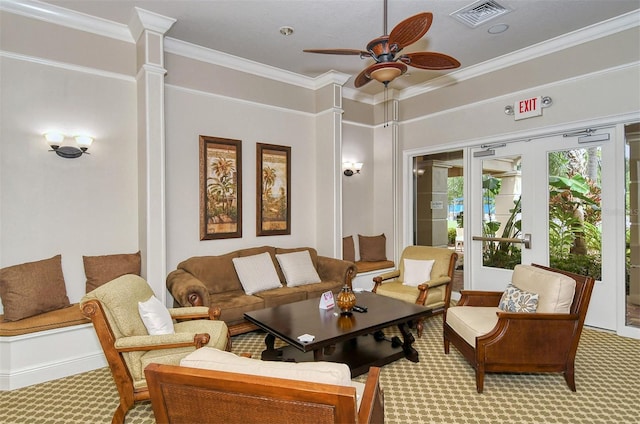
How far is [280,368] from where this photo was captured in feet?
4.41

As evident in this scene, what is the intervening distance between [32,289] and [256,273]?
2050mm

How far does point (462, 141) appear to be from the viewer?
5129 mm

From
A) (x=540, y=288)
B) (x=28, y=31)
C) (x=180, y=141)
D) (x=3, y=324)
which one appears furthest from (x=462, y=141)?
(x=3, y=324)

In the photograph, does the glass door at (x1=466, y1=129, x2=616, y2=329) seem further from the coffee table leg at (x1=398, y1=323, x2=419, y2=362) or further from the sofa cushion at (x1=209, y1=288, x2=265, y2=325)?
the sofa cushion at (x1=209, y1=288, x2=265, y2=325)

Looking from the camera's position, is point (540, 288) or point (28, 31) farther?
point (28, 31)

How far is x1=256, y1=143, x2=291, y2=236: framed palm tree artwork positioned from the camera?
484 cm

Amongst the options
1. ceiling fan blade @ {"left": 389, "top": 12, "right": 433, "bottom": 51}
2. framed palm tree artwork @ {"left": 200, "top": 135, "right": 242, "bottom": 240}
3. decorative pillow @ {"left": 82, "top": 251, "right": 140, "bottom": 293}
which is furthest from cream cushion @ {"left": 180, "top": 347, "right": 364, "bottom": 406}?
framed palm tree artwork @ {"left": 200, "top": 135, "right": 242, "bottom": 240}

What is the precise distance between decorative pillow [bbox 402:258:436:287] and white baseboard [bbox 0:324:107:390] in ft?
11.0

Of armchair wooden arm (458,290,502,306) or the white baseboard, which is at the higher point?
armchair wooden arm (458,290,502,306)

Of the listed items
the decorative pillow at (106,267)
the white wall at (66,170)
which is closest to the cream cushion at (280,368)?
the decorative pillow at (106,267)

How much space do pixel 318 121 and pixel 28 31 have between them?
337 centimetres

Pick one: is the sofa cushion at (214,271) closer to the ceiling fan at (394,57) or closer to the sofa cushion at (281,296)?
the sofa cushion at (281,296)

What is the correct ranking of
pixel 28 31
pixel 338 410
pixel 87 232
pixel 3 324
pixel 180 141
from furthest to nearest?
pixel 180 141
pixel 87 232
pixel 28 31
pixel 3 324
pixel 338 410

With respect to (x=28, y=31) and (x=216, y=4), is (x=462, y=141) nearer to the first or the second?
(x=216, y=4)
